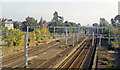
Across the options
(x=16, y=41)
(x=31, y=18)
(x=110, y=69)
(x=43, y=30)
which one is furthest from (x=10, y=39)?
(x=31, y=18)

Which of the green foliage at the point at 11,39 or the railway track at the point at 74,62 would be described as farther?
the green foliage at the point at 11,39

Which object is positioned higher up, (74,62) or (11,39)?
(11,39)

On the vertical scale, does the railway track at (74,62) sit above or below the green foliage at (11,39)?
below

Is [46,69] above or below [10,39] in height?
below

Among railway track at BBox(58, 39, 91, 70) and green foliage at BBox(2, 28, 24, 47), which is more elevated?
green foliage at BBox(2, 28, 24, 47)

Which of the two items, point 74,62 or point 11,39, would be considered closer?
point 74,62

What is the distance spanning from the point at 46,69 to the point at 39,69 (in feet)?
1.55

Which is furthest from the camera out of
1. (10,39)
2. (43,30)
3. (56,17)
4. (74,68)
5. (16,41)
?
(56,17)

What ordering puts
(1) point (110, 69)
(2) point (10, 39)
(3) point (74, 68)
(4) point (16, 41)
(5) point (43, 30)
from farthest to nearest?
(5) point (43, 30) → (4) point (16, 41) → (2) point (10, 39) → (3) point (74, 68) → (1) point (110, 69)

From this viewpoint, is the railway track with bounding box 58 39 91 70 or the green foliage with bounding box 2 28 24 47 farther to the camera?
the green foliage with bounding box 2 28 24 47

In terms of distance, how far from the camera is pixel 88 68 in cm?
1044

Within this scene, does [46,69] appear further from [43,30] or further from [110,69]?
[43,30]

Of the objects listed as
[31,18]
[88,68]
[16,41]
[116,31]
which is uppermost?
[31,18]

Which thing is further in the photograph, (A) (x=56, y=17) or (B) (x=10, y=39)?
(A) (x=56, y=17)
